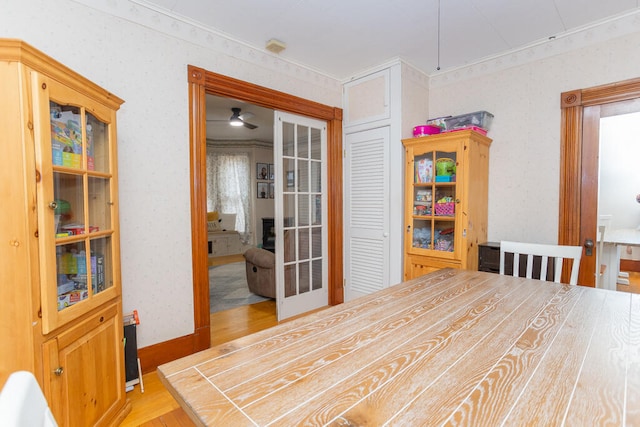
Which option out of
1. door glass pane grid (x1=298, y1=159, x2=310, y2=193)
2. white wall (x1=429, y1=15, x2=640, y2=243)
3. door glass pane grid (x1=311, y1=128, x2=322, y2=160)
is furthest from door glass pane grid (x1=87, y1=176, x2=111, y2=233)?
white wall (x1=429, y1=15, x2=640, y2=243)

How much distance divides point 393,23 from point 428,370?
255 cm

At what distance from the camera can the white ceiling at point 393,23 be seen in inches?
87.0

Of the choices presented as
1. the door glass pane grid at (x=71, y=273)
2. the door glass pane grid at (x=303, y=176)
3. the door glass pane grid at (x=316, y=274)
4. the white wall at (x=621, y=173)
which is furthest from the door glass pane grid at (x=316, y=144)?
the white wall at (x=621, y=173)

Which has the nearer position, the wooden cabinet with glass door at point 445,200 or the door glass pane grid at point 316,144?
the wooden cabinet with glass door at point 445,200

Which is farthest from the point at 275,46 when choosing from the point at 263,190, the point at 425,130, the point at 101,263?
the point at 263,190

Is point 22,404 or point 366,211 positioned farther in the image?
point 366,211

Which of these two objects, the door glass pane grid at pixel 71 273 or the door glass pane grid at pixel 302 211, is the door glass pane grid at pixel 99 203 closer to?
the door glass pane grid at pixel 71 273

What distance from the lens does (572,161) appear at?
8.45 feet

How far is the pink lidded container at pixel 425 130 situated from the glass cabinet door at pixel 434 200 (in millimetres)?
231

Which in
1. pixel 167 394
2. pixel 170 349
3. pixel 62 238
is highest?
pixel 62 238

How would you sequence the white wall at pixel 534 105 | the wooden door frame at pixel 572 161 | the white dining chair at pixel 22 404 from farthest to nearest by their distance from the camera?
the wooden door frame at pixel 572 161, the white wall at pixel 534 105, the white dining chair at pixel 22 404

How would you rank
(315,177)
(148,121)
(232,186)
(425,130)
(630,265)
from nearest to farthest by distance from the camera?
(148,121)
(630,265)
(425,130)
(315,177)
(232,186)

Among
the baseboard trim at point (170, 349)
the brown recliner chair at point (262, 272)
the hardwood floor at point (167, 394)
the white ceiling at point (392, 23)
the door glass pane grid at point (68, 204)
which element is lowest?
the hardwood floor at point (167, 394)

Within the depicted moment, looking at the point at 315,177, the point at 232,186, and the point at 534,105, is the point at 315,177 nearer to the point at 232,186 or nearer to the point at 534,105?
the point at 534,105
